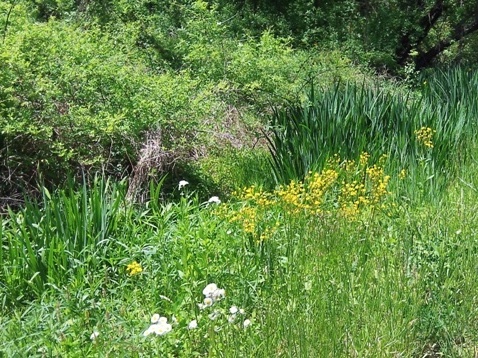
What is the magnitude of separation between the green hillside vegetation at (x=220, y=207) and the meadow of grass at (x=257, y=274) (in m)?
0.01

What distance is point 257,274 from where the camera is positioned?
9.57ft

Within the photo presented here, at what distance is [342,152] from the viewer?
4.41m

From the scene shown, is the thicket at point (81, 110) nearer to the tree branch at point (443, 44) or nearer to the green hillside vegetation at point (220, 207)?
the green hillside vegetation at point (220, 207)

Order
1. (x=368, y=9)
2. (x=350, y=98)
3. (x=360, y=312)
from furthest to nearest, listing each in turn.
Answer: (x=368, y=9)
(x=350, y=98)
(x=360, y=312)

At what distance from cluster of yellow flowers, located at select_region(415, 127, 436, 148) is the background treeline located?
175cm

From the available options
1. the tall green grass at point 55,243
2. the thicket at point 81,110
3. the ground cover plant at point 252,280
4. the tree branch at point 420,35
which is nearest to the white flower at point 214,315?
the ground cover plant at point 252,280

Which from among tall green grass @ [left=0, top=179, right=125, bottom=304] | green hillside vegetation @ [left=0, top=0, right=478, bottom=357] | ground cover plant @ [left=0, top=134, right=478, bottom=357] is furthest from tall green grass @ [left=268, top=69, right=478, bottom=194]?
tall green grass @ [left=0, top=179, right=125, bottom=304]

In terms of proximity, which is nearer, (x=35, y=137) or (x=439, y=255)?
(x=439, y=255)

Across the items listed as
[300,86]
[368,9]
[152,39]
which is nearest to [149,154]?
[300,86]

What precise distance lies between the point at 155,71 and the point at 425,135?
3437 mm

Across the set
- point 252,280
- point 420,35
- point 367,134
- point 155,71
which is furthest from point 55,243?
point 420,35

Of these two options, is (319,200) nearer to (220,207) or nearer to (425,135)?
(220,207)

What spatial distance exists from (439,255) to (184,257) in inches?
51.6

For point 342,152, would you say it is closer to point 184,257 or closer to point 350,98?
point 350,98
